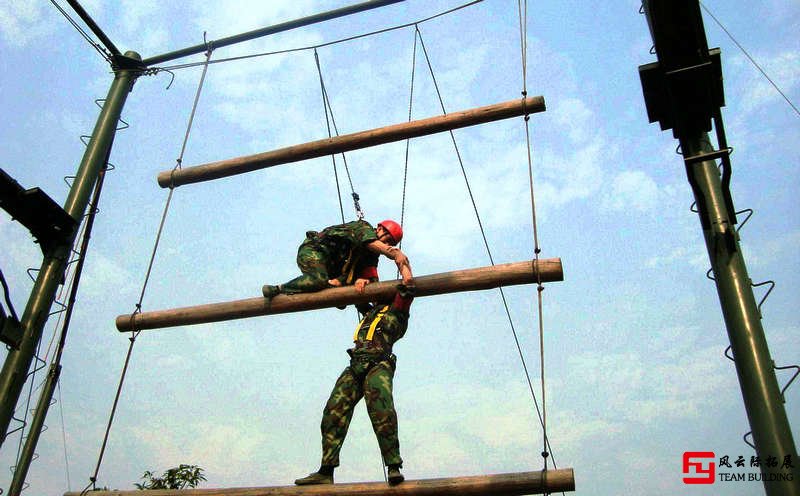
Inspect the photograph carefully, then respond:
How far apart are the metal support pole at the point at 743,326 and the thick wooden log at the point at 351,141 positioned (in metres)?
1.80

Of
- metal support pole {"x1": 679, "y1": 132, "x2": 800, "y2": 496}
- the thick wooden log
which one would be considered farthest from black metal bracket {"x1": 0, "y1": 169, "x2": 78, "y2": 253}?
metal support pole {"x1": 679, "y1": 132, "x2": 800, "y2": 496}

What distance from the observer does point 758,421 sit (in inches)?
142

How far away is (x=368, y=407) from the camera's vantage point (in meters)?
4.81

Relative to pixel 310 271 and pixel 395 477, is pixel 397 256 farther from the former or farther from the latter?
pixel 395 477

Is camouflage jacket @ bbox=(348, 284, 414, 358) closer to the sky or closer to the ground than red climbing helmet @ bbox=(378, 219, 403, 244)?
closer to the ground

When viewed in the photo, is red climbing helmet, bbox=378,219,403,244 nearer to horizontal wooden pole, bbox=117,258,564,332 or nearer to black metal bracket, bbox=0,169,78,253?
horizontal wooden pole, bbox=117,258,564,332

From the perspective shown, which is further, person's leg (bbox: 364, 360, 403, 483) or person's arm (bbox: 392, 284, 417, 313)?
person's arm (bbox: 392, 284, 417, 313)

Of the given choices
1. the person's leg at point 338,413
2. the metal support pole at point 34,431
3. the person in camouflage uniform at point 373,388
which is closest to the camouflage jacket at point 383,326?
the person in camouflage uniform at point 373,388

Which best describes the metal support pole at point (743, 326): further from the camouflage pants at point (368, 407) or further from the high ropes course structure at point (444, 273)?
the camouflage pants at point (368, 407)

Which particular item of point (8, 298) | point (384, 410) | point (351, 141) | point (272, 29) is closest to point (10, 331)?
point (8, 298)

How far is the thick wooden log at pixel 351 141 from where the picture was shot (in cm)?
612

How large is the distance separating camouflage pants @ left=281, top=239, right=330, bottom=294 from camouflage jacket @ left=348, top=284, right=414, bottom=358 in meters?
0.50

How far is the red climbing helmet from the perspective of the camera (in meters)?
5.76

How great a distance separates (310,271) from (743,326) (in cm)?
330
